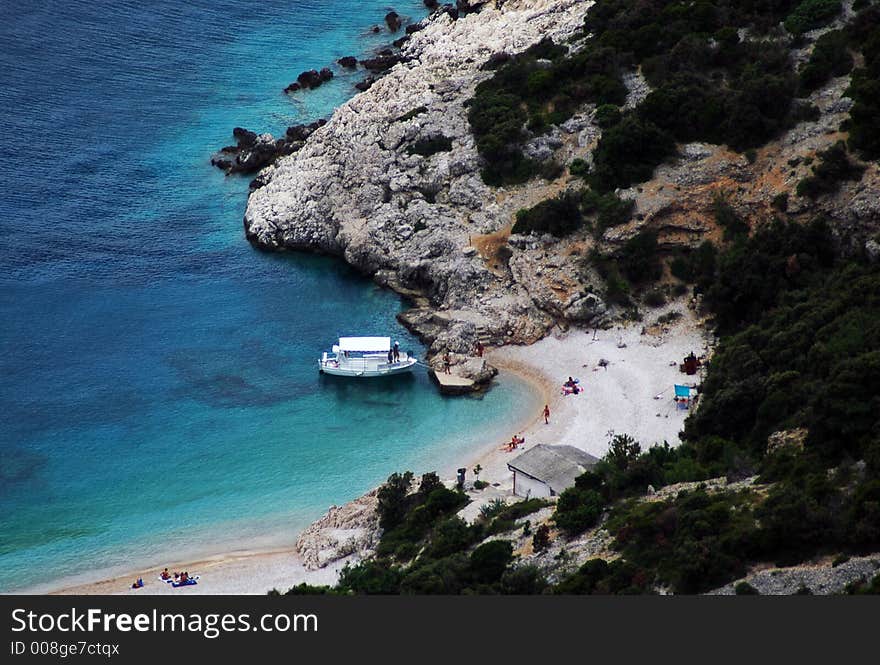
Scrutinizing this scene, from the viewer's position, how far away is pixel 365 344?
82312 millimetres

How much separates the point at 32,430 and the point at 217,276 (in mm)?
19698

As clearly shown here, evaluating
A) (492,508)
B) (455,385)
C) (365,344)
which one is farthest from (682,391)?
(365,344)

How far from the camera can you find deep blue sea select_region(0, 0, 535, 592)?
71438 mm

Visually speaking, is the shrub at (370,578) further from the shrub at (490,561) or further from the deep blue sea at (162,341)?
the deep blue sea at (162,341)

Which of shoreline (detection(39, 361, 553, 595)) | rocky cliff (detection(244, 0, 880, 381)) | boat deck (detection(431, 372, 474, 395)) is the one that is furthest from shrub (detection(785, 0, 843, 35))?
shoreline (detection(39, 361, 553, 595))

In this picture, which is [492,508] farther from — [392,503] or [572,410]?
[572,410]

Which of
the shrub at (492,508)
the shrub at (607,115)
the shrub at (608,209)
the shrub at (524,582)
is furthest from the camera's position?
the shrub at (607,115)

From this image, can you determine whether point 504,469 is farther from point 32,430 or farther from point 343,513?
point 32,430

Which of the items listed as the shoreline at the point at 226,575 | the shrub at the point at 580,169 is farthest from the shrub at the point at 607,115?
the shoreline at the point at 226,575

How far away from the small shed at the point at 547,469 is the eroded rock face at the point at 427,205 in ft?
37.7

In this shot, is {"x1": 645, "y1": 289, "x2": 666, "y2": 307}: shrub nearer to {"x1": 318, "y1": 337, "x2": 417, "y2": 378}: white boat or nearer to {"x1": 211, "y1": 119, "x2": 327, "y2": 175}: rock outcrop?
{"x1": 318, "y1": 337, "x2": 417, "y2": 378}: white boat

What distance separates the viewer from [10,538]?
2729 inches

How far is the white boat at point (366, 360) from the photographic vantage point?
81.9m

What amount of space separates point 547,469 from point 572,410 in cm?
906
